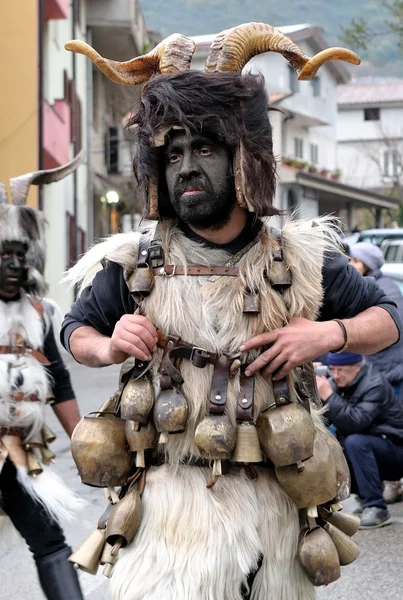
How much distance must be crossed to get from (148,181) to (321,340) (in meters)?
0.70

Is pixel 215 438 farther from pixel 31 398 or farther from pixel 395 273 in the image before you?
pixel 395 273

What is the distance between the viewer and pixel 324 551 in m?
2.93

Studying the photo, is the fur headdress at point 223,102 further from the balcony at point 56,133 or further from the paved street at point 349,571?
the balcony at point 56,133

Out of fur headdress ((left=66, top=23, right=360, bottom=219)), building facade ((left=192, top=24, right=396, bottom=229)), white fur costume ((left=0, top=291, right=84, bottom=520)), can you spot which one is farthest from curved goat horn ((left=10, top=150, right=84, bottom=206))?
building facade ((left=192, top=24, right=396, bottom=229))

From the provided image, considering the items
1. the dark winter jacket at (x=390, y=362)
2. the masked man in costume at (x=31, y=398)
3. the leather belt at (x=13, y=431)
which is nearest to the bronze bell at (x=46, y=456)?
the masked man in costume at (x=31, y=398)

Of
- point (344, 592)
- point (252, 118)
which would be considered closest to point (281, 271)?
point (252, 118)

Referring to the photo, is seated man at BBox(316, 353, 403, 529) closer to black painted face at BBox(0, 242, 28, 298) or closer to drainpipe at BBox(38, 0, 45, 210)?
black painted face at BBox(0, 242, 28, 298)

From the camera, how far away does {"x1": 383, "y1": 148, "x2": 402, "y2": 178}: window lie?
57000mm

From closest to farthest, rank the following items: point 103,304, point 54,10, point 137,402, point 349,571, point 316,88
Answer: point 137,402 < point 103,304 < point 349,571 < point 54,10 < point 316,88

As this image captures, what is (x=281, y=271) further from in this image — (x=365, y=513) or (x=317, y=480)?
(x=365, y=513)

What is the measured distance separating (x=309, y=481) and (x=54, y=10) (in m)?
17.7

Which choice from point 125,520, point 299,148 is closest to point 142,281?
point 125,520

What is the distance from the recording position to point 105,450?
3.00m

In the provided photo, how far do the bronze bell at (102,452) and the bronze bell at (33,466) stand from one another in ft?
5.07
